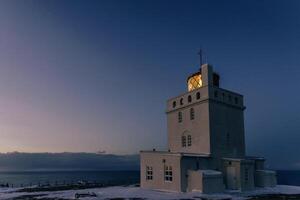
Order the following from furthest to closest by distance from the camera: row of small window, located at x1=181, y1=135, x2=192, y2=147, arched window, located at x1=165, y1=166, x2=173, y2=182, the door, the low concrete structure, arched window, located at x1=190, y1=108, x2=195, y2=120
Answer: row of small window, located at x1=181, y1=135, x2=192, y2=147 < arched window, located at x1=190, y1=108, x2=195, y2=120 < the door < arched window, located at x1=165, y1=166, x2=173, y2=182 < the low concrete structure

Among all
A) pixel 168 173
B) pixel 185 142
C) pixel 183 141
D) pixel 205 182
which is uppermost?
pixel 183 141

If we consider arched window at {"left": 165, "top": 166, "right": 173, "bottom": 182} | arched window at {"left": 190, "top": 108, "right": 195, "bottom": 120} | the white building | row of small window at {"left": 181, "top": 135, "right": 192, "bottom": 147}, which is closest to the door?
the white building

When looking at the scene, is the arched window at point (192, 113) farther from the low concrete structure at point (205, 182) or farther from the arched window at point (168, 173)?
the low concrete structure at point (205, 182)

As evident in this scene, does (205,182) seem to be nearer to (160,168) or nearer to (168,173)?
(168,173)

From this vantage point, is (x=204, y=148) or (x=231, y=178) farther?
(x=204, y=148)

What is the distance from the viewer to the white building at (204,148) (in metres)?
31.0

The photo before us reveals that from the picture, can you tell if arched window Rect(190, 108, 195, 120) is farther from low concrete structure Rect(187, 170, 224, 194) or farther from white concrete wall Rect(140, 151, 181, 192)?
low concrete structure Rect(187, 170, 224, 194)

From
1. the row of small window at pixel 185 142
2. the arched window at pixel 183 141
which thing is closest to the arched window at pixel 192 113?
the row of small window at pixel 185 142

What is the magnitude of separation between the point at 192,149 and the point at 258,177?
763cm

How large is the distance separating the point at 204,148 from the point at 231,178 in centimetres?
396

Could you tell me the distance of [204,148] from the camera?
33938 millimetres

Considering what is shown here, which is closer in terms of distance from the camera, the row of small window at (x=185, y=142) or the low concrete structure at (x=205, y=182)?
the low concrete structure at (x=205, y=182)

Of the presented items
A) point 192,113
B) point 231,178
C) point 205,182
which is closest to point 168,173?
point 205,182

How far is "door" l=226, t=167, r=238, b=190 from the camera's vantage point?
105 ft
